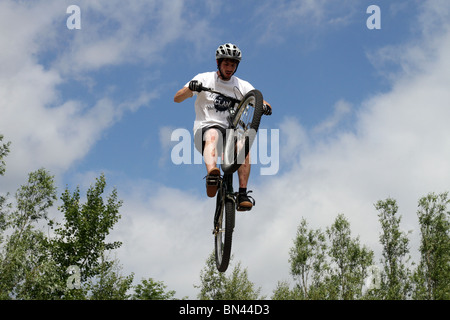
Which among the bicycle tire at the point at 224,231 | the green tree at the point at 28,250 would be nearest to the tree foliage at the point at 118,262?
the green tree at the point at 28,250

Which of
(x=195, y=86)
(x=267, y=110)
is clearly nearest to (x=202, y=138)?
(x=195, y=86)

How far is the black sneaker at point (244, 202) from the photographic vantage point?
8227 mm

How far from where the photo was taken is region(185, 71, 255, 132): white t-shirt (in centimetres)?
847

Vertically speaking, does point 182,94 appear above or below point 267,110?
above

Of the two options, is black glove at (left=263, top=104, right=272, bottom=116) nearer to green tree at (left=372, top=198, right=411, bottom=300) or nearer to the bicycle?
the bicycle

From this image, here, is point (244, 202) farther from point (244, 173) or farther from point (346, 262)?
point (346, 262)

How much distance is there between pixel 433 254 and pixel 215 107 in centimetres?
4454

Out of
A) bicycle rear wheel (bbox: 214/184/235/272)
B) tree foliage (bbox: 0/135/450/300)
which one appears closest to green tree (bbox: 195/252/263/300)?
tree foliage (bbox: 0/135/450/300)

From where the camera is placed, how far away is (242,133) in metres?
8.01

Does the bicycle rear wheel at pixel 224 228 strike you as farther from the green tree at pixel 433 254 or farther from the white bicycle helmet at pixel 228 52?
the green tree at pixel 433 254

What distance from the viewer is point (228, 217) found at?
8023mm

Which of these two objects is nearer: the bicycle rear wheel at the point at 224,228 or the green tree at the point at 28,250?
the bicycle rear wheel at the point at 224,228

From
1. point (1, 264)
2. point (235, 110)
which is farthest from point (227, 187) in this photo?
point (1, 264)

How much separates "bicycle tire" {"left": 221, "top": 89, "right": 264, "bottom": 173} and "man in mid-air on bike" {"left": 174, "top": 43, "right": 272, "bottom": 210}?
0.88 ft
